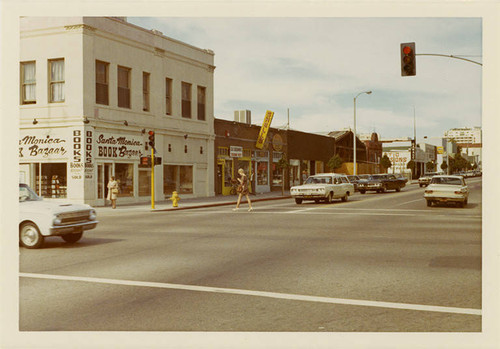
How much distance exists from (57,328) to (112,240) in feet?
23.3

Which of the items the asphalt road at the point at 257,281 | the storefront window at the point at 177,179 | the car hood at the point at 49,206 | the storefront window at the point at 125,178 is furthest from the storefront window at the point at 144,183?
the car hood at the point at 49,206

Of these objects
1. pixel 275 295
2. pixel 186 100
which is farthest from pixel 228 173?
pixel 275 295

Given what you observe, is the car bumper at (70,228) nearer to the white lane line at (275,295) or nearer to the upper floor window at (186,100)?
the white lane line at (275,295)

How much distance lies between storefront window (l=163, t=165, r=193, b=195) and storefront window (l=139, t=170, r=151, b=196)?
2.17m

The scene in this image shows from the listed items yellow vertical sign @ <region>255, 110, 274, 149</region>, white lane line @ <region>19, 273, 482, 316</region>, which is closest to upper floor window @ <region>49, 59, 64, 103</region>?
white lane line @ <region>19, 273, 482, 316</region>

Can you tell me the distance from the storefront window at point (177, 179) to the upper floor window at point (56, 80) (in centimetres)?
1098

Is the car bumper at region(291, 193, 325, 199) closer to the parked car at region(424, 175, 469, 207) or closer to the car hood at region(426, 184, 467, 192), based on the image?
the parked car at region(424, 175, 469, 207)

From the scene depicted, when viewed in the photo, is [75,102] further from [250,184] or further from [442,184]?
[250,184]

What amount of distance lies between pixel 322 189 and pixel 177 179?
9991 mm

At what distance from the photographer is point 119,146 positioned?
88.6 feet

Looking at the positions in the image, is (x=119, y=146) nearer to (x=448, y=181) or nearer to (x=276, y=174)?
(x=448, y=181)

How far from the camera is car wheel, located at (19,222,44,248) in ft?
36.1

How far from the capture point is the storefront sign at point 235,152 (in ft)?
131

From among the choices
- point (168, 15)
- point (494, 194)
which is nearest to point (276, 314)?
point (494, 194)
